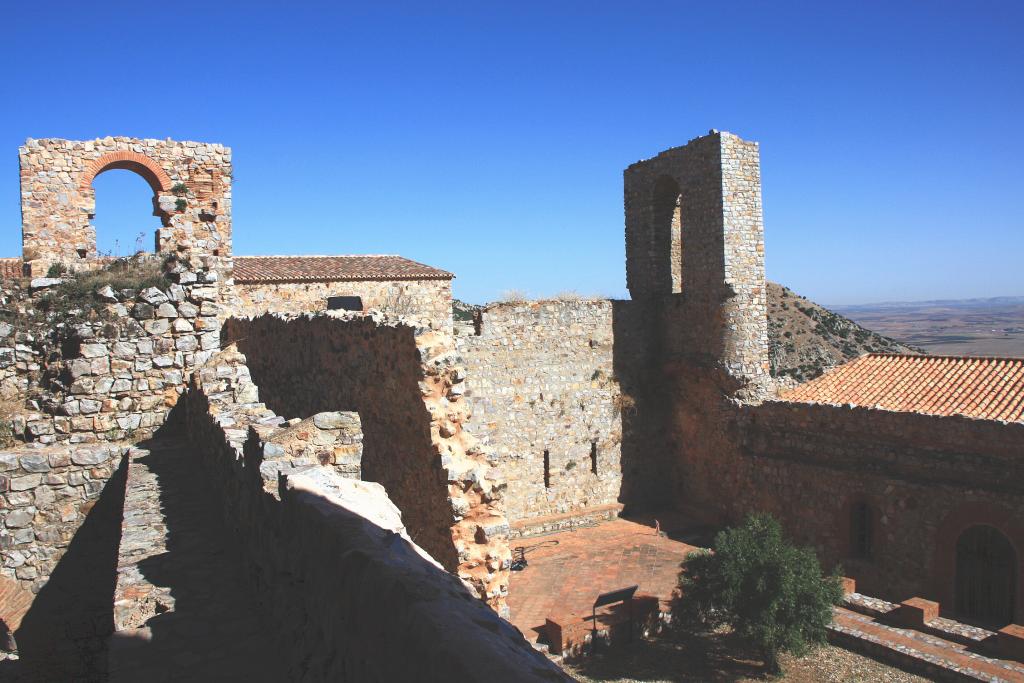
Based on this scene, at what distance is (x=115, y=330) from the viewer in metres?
7.51

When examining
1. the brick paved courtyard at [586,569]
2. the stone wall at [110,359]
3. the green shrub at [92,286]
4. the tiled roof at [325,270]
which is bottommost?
the brick paved courtyard at [586,569]

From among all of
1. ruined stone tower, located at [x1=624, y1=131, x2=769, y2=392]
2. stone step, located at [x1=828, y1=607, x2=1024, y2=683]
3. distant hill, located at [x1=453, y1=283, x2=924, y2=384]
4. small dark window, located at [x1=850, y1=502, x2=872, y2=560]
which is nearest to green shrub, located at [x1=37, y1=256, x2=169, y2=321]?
stone step, located at [x1=828, y1=607, x2=1024, y2=683]

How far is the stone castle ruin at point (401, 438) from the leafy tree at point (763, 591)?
2.55m

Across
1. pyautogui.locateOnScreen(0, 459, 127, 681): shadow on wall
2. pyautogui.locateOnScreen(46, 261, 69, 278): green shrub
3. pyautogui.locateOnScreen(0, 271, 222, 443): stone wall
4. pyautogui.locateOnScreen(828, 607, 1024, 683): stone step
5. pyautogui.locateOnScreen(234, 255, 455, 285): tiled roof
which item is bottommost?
pyautogui.locateOnScreen(828, 607, 1024, 683): stone step

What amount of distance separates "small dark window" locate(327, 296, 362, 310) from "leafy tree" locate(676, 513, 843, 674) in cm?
1016

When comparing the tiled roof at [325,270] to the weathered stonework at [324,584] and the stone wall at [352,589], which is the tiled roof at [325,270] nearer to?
the weathered stonework at [324,584]

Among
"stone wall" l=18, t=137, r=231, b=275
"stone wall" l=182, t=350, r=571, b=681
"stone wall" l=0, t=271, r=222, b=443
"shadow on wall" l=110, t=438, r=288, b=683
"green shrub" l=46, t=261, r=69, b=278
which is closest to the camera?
"stone wall" l=182, t=350, r=571, b=681

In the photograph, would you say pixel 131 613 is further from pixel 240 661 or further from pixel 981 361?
pixel 981 361

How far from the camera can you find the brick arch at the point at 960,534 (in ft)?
37.3

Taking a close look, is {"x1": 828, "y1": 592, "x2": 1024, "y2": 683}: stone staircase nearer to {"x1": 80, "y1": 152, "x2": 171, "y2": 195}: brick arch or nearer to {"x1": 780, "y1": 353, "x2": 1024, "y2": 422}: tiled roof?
{"x1": 780, "y1": 353, "x2": 1024, "y2": 422}: tiled roof

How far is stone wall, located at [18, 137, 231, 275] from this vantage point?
9.69 m

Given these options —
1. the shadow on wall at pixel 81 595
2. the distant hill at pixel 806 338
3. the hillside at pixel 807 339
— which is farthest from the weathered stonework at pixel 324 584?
the hillside at pixel 807 339

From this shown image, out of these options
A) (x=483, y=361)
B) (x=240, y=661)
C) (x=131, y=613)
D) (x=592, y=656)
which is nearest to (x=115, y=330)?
(x=131, y=613)

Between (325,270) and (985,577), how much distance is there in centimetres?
1434
